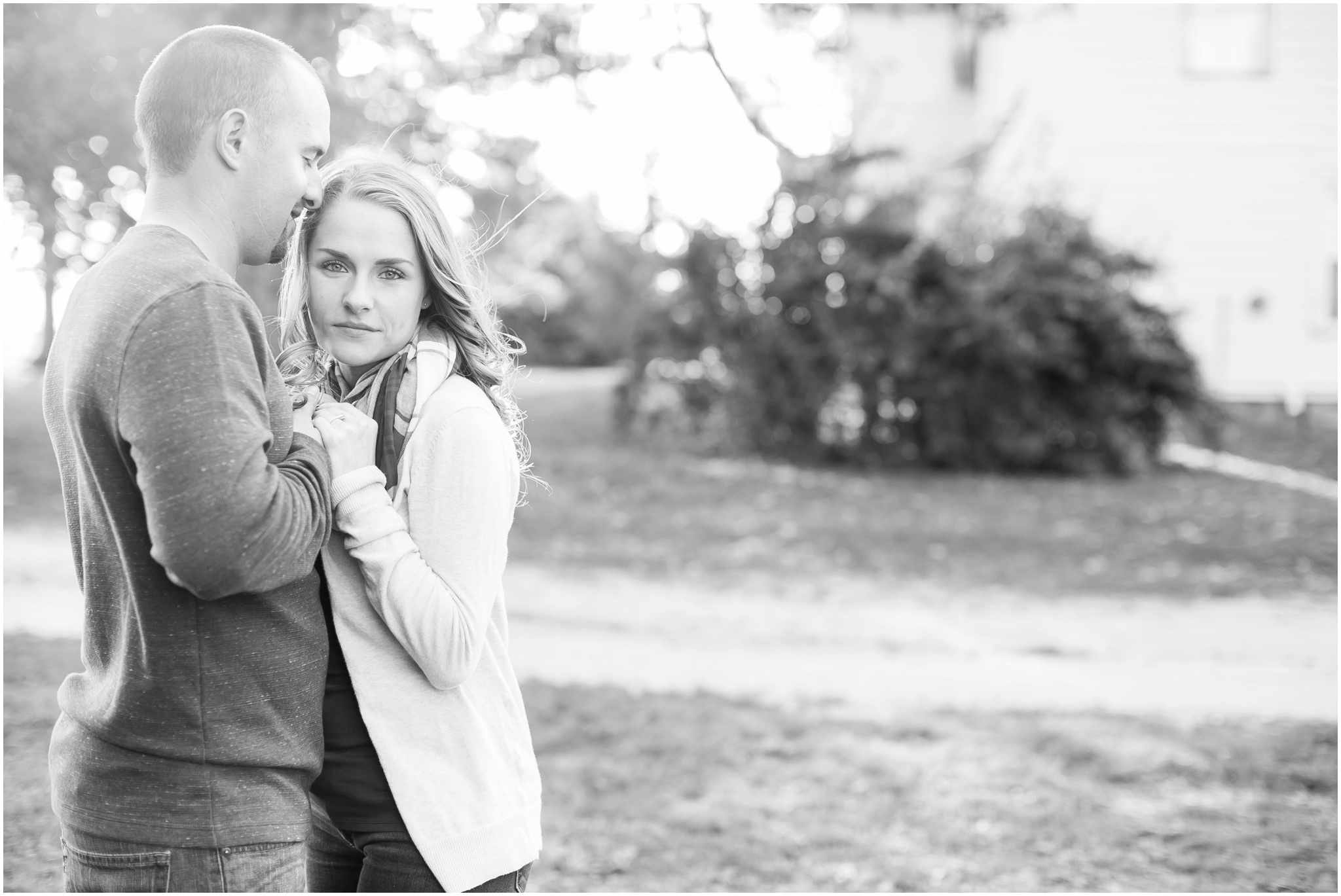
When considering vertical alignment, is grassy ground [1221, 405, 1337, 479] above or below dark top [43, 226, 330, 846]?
below

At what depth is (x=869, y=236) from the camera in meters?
13.7

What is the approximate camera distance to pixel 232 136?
177 centimetres

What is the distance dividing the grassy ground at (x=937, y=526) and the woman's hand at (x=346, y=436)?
7442mm

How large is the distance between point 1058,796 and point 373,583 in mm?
Answer: 3925

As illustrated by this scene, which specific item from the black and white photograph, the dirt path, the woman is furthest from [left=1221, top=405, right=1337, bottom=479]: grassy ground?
the woman

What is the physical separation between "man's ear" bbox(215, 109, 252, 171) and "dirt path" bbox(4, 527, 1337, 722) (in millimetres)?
4873

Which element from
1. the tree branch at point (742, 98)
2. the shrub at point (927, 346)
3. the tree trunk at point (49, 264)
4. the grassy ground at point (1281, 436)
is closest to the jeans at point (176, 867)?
the tree trunk at point (49, 264)

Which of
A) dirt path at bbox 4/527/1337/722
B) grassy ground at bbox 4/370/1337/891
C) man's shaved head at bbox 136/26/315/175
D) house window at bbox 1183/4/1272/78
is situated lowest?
dirt path at bbox 4/527/1337/722

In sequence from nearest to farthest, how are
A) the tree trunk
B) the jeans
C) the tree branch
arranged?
the jeans → the tree trunk → the tree branch

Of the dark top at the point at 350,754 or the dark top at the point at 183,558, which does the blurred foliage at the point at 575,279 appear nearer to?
the dark top at the point at 350,754

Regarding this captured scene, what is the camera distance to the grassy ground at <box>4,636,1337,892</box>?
13.8 ft

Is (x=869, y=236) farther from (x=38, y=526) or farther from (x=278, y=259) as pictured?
(x=278, y=259)

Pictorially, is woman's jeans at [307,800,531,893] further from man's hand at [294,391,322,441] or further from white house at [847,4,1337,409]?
white house at [847,4,1337,409]

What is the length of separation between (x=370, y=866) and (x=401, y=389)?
0.80m
